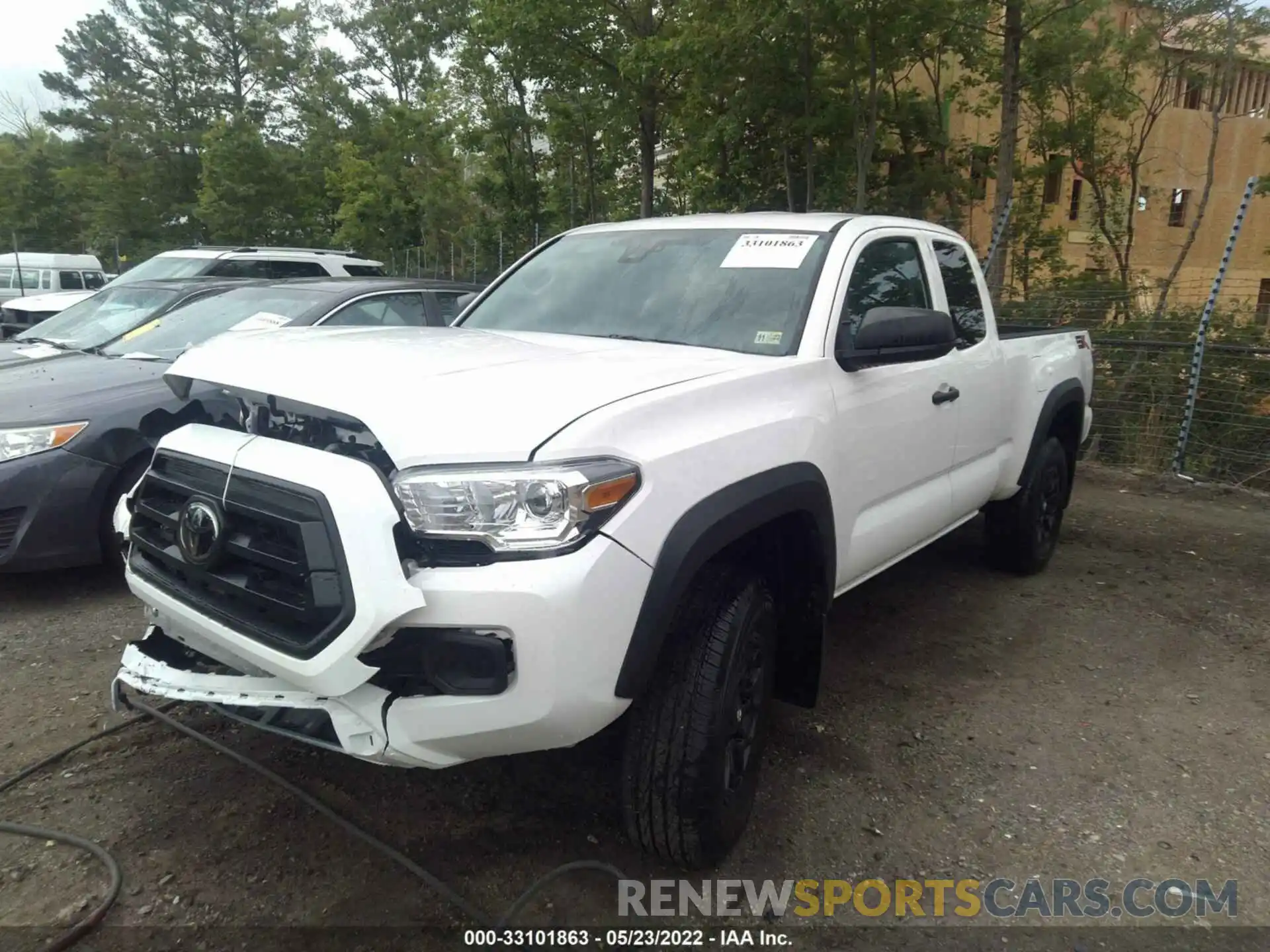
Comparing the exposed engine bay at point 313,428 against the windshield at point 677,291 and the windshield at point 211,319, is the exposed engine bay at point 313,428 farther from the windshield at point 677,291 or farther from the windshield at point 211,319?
the windshield at point 211,319

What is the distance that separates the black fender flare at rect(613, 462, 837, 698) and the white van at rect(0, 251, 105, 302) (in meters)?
23.9

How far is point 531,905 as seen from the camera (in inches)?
94.6

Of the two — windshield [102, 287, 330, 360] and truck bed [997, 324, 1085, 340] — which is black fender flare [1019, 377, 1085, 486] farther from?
windshield [102, 287, 330, 360]

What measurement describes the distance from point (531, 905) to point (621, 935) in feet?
0.83

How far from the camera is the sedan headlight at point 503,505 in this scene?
2000 mm

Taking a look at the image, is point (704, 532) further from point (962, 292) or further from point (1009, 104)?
point (1009, 104)

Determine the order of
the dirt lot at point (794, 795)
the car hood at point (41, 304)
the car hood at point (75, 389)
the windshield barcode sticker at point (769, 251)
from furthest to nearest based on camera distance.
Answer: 1. the car hood at point (41, 304)
2. the car hood at point (75, 389)
3. the windshield barcode sticker at point (769, 251)
4. the dirt lot at point (794, 795)

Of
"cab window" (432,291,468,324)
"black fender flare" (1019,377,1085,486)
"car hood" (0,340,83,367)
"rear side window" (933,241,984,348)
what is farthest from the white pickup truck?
"car hood" (0,340,83,367)

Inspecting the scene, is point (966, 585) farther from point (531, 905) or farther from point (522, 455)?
point (522, 455)

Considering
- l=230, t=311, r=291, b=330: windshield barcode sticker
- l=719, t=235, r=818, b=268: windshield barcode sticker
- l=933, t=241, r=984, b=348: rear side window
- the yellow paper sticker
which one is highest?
l=719, t=235, r=818, b=268: windshield barcode sticker

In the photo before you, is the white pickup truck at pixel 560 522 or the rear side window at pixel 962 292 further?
the rear side window at pixel 962 292

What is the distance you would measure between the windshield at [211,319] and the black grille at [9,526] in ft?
4.20

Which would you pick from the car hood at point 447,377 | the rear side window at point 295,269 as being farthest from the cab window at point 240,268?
the car hood at point 447,377

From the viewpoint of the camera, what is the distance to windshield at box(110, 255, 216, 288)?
11352 mm
